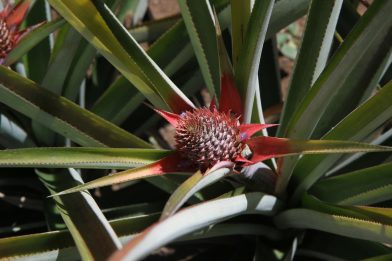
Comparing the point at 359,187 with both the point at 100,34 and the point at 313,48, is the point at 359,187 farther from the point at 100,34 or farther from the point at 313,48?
the point at 100,34

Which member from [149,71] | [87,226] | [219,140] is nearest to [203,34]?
[149,71]

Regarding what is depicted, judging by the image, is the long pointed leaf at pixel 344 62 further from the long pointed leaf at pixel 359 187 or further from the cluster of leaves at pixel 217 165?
the long pointed leaf at pixel 359 187

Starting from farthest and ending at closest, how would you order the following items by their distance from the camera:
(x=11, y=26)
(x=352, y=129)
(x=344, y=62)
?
(x=11, y=26) → (x=352, y=129) → (x=344, y=62)

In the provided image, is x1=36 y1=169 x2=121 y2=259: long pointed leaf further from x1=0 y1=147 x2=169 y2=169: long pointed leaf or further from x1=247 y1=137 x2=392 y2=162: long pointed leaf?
x1=247 y1=137 x2=392 y2=162: long pointed leaf

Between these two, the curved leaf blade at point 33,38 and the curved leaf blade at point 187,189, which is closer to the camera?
the curved leaf blade at point 187,189

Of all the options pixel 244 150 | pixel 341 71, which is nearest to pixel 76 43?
pixel 244 150

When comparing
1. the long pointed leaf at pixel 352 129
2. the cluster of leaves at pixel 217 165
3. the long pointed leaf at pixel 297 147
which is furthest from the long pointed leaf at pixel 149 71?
the long pointed leaf at pixel 352 129

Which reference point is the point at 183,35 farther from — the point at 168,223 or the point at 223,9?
the point at 168,223
